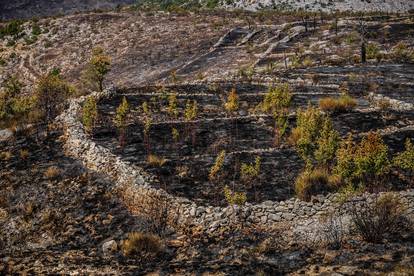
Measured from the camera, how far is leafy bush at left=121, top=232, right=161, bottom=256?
535 inches

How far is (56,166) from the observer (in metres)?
20.0

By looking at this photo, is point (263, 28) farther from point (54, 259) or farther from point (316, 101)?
point (54, 259)

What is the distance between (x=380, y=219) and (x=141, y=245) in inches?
298

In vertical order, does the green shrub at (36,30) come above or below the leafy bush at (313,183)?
above

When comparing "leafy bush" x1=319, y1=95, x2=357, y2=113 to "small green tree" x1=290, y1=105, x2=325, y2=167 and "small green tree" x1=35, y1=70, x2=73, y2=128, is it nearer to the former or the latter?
"small green tree" x1=290, y1=105, x2=325, y2=167

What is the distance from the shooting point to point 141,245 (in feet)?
Answer: 44.9

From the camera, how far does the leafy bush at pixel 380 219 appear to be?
13016mm

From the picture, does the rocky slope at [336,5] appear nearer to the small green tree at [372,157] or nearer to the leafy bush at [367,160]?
the leafy bush at [367,160]

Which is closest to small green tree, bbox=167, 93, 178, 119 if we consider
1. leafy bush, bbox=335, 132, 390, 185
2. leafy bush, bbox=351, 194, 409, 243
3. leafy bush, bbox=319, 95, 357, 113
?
leafy bush, bbox=319, 95, 357, 113

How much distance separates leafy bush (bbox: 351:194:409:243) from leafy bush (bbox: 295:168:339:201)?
66.5 inches

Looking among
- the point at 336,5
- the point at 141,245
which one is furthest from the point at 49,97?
the point at 336,5

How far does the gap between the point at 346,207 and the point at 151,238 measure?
6829 millimetres

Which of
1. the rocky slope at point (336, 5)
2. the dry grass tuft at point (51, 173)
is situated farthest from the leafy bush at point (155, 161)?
the rocky slope at point (336, 5)

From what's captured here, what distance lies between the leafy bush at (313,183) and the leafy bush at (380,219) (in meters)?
1.69
